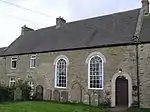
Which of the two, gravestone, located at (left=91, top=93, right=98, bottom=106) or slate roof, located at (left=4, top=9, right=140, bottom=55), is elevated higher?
slate roof, located at (left=4, top=9, right=140, bottom=55)

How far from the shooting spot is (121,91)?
2125cm

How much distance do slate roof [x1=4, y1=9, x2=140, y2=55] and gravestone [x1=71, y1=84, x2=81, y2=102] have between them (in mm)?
4300

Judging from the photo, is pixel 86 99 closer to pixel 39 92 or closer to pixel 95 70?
pixel 95 70

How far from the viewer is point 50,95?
25.4 m

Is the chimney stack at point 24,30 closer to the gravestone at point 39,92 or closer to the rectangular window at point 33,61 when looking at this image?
the rectangular window at point 33,61

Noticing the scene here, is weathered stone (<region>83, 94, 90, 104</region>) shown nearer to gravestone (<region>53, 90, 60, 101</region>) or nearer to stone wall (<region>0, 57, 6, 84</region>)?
gravestone (<region>53, 90, 60, 101</region>)

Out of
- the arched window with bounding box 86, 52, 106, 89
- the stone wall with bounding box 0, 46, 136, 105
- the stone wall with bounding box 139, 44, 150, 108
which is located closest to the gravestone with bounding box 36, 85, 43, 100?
the stone wall with bounding box 0, 46, 136, 105

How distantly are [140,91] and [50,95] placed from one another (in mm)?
10248

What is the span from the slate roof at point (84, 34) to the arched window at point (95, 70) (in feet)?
4.12

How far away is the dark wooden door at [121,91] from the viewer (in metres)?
21.0

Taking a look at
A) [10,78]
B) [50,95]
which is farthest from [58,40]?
[10,78]

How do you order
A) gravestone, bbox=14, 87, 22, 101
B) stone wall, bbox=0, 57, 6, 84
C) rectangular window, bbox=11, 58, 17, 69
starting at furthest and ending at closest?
stone wall, bbox=0, 57, 6, 84
rectangular window, bbox=11, 58, 17, 69
gravestone, bbox=14, 87, 22, 101

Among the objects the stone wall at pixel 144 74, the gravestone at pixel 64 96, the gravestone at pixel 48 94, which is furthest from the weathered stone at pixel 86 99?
the stone wall at pixel 144 74

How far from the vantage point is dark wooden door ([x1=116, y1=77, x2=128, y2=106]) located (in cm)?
2095
